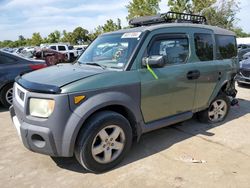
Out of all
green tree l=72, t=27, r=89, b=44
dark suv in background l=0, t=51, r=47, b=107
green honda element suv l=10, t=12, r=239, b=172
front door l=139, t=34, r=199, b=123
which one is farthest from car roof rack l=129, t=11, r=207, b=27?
green tree l=72, t=27, r=89, b=44

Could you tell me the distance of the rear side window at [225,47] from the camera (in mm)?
5191

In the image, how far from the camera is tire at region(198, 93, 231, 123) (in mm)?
5262

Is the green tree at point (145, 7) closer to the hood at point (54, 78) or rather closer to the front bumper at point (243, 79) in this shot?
the front bumper at point (243, 79)

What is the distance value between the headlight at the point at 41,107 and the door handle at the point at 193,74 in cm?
233

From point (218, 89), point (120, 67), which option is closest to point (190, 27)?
point (218, 89)

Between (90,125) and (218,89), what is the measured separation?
9.76 ft

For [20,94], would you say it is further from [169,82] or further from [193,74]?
[193,74]

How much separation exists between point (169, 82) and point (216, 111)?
5.96ft

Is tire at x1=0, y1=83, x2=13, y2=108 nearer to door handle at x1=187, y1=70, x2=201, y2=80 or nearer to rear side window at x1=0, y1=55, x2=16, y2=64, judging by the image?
rear side window at x1=0, y1=55, x2=16, y2=64

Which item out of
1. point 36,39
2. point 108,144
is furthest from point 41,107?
point 36,39

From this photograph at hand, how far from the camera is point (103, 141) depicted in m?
3.45

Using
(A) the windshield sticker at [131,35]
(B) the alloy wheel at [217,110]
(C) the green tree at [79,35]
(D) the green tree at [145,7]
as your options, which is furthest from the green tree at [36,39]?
(A) the windshield sticker at [131,35]

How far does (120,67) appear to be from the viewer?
3.74 m

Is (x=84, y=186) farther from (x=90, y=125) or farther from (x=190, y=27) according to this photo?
(x=190, y=27)
